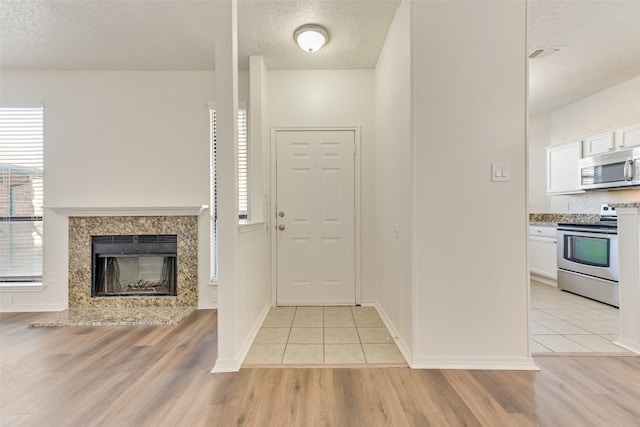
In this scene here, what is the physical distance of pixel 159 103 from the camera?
3426mm

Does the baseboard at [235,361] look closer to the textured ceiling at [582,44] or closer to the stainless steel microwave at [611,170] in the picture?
the textured ceiling at [582,44]

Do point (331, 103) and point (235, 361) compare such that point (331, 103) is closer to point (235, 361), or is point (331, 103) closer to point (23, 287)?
point (235, 361)

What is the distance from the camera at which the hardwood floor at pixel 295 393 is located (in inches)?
60.8

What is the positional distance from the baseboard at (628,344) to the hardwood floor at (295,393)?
0.14 m

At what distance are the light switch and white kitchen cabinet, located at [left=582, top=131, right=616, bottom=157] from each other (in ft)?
10.3

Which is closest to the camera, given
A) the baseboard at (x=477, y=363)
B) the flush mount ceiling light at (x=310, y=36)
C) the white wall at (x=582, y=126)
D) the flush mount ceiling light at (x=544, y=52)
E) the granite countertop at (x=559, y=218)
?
the baseboard at (x=477, y=363)

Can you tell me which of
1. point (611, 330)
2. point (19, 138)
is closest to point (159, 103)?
point (19, 138)

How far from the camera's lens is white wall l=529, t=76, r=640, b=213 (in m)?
3.86

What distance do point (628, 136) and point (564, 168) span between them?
0.87m

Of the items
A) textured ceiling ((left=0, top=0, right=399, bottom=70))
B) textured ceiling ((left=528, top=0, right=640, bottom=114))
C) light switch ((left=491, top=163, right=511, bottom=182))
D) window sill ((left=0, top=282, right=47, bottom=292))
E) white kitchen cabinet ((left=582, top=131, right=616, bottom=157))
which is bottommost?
window sill ((left=0, top=282, right=47, bottom=292))

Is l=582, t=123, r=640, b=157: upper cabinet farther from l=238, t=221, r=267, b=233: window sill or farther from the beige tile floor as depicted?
l=238, t=221, r=267, b=233: window sill

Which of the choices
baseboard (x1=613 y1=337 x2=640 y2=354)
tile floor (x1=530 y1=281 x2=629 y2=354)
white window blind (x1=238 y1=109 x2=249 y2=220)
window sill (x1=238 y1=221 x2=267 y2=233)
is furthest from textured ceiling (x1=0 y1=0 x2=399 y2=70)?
baseboard (x1=613 y1=337 x2=640 y2=354)

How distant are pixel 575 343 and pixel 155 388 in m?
3.11

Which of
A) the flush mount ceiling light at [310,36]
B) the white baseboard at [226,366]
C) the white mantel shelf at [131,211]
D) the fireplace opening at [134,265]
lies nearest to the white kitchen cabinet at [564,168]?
the flush mount ceiling light at [310,36]
